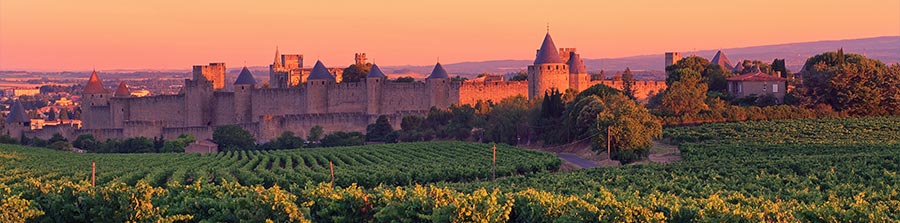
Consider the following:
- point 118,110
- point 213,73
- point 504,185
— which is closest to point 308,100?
point 213,73

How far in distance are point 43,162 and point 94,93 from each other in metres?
21.8

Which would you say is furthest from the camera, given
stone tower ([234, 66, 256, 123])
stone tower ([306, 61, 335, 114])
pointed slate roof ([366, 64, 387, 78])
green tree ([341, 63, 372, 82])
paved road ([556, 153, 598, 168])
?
green tree ([341, 63, 372, 82])

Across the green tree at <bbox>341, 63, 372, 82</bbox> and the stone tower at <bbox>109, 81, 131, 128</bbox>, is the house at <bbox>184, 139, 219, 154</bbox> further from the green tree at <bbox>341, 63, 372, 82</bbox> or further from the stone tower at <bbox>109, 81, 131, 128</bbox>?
the green tree at <bbox>341, 63, 372, 82</bbox>

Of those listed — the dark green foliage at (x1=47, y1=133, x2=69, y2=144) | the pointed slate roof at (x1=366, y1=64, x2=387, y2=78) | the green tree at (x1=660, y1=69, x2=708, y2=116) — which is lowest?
the dark green foliage at (x1=47, y1=133, x2=69, y2=144)

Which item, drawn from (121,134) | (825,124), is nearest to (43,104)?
(121,134)

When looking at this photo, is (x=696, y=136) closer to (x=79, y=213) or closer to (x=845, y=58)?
(x=845, y=58)

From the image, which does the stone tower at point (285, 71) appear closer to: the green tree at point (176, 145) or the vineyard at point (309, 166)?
the green tree at point (176, 145)

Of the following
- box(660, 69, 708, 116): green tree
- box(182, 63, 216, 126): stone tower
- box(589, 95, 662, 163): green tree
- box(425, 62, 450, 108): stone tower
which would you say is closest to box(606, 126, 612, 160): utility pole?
box(589, 95, 662, 163): green tree

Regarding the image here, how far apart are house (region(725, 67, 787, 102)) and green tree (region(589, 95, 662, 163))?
1068cm

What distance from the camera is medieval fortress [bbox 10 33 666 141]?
4519cm

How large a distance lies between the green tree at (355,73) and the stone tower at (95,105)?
9.99m

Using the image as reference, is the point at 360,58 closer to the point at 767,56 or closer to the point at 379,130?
the point at 379,130

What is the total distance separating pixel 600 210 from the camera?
41.8 feet

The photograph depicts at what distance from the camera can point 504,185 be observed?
21688 mm
